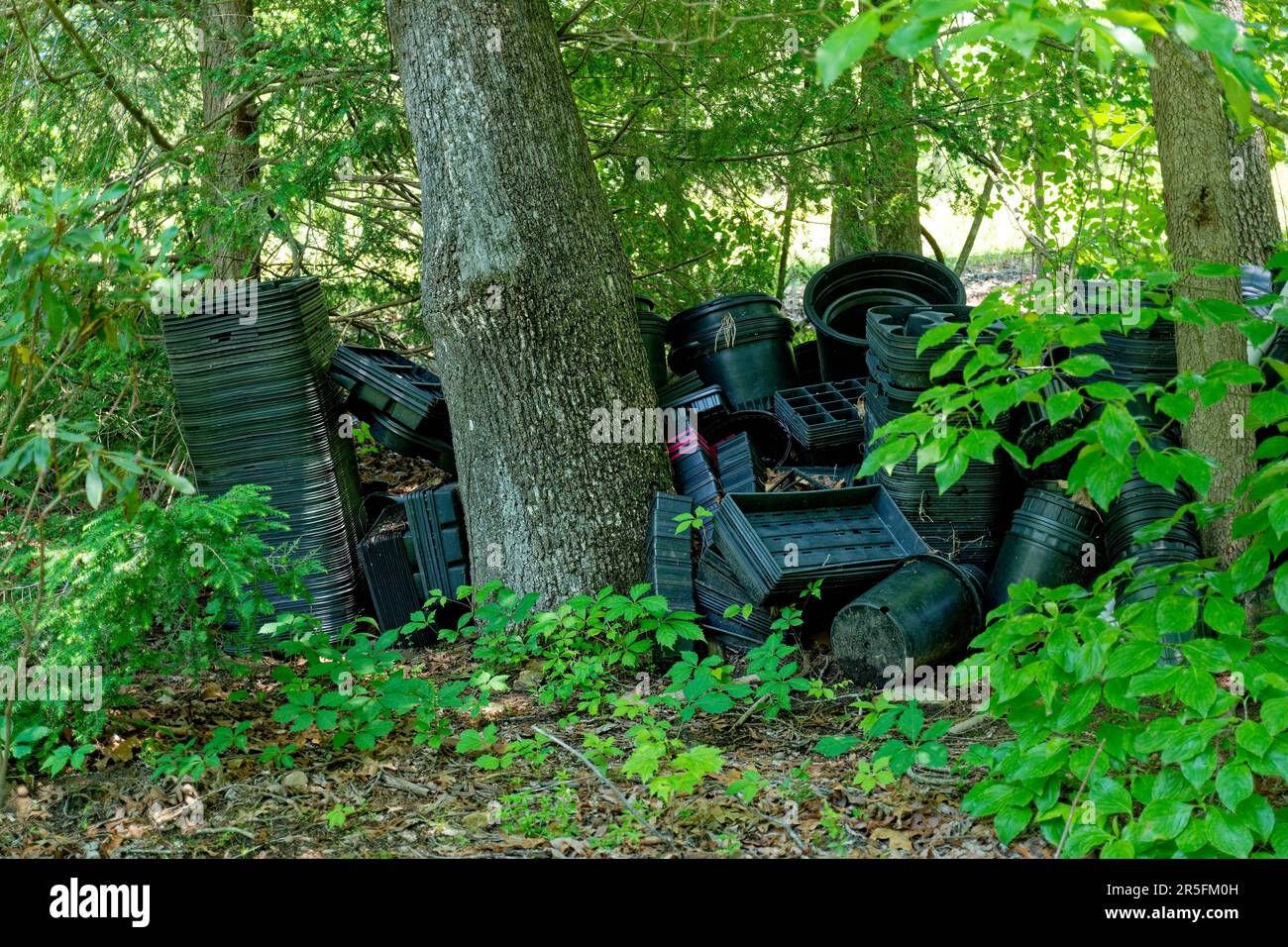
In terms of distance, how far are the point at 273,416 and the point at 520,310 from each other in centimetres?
151

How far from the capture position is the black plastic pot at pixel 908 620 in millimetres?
4719

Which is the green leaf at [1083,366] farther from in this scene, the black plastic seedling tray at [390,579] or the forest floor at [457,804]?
the black plastic seedling tray at [390,579]

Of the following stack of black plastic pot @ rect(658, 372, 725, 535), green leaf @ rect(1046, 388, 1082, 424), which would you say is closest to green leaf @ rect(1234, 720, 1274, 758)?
green leaf @ rect(1046, 388, 1082, 424)

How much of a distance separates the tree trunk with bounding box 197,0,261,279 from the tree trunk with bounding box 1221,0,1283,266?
17.5 feet

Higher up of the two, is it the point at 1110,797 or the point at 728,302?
the point at 728,302

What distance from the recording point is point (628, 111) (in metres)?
7.64

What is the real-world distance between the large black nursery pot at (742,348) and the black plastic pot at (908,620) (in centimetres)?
187

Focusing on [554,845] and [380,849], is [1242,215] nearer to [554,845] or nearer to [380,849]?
[554,845]

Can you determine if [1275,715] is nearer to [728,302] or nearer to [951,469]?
[951,469]

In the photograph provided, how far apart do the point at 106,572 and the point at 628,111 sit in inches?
196

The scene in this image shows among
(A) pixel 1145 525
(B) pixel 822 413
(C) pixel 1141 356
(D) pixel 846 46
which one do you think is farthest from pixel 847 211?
(D) pixel 846 46

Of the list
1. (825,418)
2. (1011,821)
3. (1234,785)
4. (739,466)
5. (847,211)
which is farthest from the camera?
(847,211)

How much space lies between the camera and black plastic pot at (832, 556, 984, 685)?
4.72 m

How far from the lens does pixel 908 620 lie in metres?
4.72
